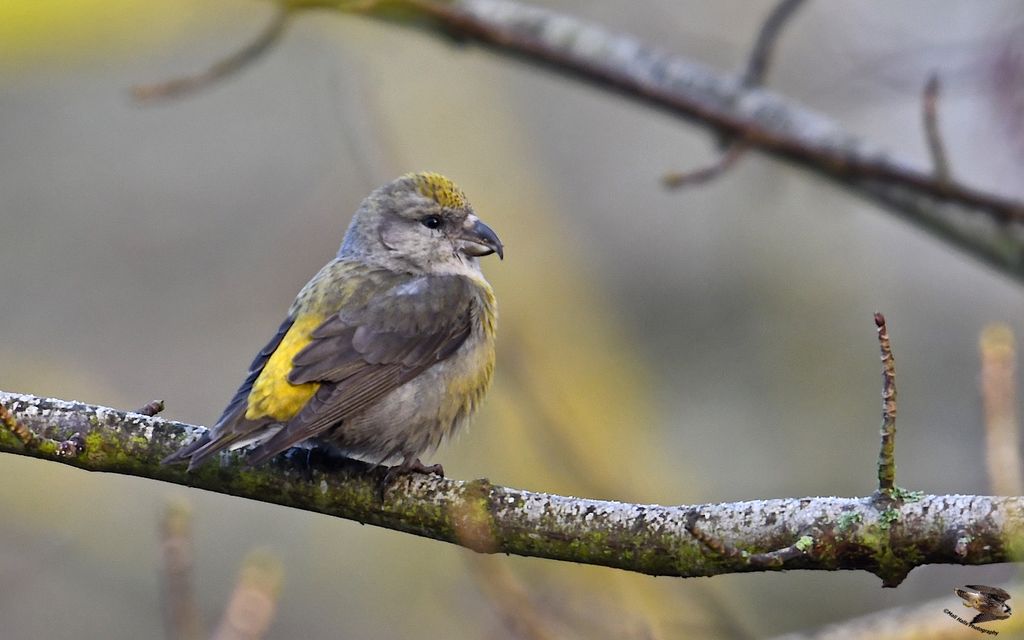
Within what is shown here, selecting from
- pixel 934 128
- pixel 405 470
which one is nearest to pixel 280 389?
pixel 405 470

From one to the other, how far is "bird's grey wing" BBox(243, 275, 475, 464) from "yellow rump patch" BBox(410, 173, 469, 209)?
1.31 ft

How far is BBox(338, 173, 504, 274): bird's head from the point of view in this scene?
17.6ft

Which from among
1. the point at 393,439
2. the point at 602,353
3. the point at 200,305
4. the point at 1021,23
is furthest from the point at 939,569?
the point at 200,305

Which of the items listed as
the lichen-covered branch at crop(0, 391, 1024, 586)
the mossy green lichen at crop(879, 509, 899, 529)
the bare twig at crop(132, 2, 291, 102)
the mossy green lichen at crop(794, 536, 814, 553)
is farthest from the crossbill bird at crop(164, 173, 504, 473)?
the mossy green lichen at crop(879, 509, 899, 529)

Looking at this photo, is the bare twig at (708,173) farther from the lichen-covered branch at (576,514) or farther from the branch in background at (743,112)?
the lichen-covered branch at (576,514)

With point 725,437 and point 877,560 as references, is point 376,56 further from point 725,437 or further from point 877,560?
point 877,560

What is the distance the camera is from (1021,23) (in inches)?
213

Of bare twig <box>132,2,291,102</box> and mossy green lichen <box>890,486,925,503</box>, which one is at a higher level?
bare twig <box>132,2,291,102</box>

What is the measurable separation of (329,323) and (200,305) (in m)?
5.50

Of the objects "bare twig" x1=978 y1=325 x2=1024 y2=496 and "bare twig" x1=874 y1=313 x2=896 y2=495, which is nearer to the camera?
"bare twig" x1=874 y1=313 x2=896 y2=495

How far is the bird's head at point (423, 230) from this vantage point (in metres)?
5.35

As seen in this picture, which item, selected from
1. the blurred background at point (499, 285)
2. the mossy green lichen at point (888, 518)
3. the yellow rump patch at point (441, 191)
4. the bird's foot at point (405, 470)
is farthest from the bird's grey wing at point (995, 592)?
the blurred background at point (499, 285)

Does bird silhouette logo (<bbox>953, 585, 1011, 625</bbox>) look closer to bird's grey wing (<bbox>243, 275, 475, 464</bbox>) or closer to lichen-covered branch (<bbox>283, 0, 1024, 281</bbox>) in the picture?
bird's grey wing (<bbox>243, 275, 475, 464</bbox>)

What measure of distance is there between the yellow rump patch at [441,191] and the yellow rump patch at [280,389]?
108cm
